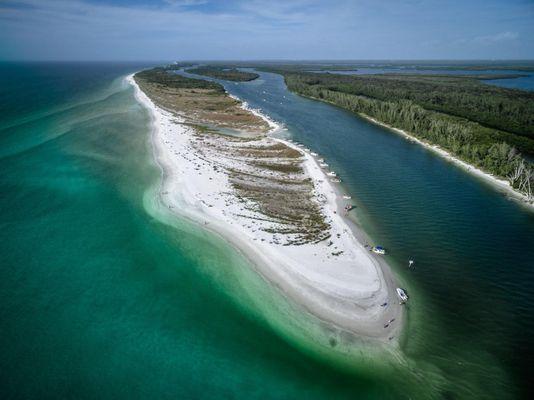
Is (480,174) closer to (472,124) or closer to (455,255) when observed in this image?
(472,124)

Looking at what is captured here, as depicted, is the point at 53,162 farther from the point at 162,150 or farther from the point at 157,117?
the point at 157,117

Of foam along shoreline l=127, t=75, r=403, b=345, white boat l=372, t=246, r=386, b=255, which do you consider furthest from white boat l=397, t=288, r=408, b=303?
white boat l=372, t=246, r=386, b=255

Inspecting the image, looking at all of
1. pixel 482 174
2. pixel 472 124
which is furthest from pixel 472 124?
pixel 482 174

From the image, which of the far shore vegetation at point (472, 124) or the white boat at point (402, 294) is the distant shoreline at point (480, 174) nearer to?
the far shore vegetation at point (472, 124)

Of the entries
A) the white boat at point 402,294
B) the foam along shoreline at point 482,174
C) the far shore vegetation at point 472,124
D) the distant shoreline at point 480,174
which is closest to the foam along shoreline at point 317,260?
the white boat at point 402,294

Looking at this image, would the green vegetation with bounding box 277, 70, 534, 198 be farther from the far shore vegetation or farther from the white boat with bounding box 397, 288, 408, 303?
the white boat with bounding box 397, 288, 408, 303

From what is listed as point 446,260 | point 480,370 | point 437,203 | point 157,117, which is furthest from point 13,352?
point 157,117
